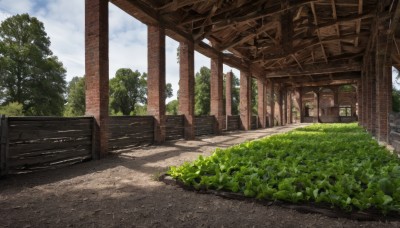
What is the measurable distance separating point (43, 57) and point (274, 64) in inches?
883

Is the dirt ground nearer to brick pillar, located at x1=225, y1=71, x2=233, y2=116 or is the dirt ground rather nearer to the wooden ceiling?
the wooden ceiling

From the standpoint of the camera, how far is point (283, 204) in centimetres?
312

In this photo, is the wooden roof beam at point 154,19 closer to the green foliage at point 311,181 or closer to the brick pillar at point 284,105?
the green foliage at point 311,181

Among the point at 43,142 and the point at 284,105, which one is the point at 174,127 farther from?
the point at 284,105

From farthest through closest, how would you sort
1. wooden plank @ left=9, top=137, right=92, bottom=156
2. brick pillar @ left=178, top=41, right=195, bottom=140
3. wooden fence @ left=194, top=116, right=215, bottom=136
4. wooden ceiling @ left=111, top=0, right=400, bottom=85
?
wooden fence @ left=194, top=116, right=215, bottom=136, brick pillar @ left=178, top=41, right=195, bottom=140, wooden ceiling @ left=111, top=0, right=400, bottom=85, wooden plank @ left=9, top=137, right=92, bottom=156

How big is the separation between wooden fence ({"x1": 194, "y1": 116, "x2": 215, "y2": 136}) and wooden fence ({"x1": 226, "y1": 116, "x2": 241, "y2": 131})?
2.70 m

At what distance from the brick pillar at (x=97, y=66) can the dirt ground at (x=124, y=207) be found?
2.49 metres

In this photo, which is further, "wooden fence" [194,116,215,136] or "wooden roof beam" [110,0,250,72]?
"wooden fence" [194,116,215,136]

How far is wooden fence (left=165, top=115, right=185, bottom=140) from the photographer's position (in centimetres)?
1150

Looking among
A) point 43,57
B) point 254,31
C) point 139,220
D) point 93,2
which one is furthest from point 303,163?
point 43,57

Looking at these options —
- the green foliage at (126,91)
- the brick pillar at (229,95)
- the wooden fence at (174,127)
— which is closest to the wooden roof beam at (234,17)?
the wooden fence at (174,127)

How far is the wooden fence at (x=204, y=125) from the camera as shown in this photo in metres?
14.2

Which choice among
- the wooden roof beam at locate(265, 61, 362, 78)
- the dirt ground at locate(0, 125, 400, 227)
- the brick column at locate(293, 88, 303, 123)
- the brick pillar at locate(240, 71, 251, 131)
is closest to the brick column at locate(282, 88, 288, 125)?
the brick column at locate(293, 88, 303, 123)

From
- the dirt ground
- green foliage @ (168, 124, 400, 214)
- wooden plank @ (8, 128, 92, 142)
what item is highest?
wooden plank @ (8, 128, 92, 142)
